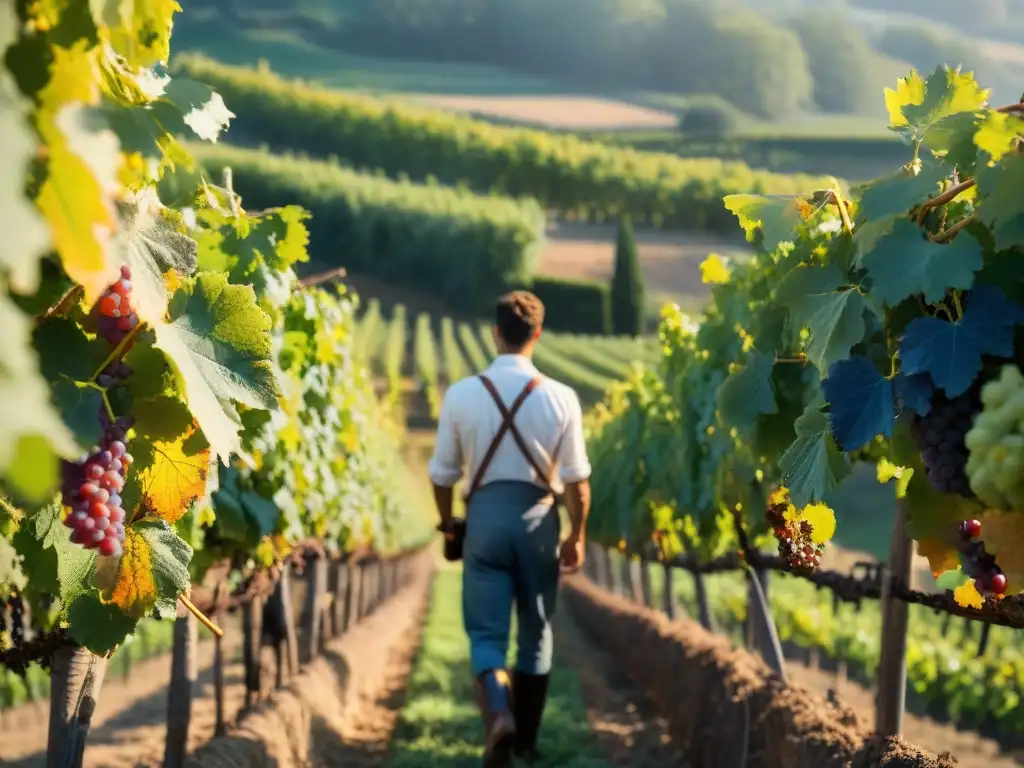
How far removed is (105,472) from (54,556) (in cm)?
87

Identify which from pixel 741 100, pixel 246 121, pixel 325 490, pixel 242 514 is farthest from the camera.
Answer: pixel 741 100

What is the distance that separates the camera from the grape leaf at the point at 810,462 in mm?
2408

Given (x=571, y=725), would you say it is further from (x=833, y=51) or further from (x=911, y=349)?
(x=833, y=51)

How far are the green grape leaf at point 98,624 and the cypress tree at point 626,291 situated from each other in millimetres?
66464

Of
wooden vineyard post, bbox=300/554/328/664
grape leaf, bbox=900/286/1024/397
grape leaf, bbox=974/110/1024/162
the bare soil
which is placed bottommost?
wooden vineyard post, bbox=300/554/328/664

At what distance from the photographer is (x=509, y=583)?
17.6ft

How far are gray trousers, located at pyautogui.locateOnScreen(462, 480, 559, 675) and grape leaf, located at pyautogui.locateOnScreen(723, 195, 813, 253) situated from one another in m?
2.74

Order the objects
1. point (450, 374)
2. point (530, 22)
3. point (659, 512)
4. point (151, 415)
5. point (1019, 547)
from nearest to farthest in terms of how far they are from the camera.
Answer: point (1019, 547)
point (151, 415)
point (659, 512)
point (450, 374)
point (530, 22)

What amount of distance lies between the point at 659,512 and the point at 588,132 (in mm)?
94553

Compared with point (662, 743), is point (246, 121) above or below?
above

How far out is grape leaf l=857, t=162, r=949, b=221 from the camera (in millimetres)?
2113

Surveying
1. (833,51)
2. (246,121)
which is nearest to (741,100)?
(833,51)

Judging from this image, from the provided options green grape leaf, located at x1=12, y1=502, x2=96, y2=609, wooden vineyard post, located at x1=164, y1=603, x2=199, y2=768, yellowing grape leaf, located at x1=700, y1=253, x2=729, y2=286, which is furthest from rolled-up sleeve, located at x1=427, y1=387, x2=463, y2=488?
green grape leaf, located at x1=12, y1=502, x2=96, y2=609

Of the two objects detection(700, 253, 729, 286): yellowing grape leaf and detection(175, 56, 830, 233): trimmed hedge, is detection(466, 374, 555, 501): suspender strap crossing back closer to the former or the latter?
detection(700, 253, 729, 286): yellowing grape leaf
